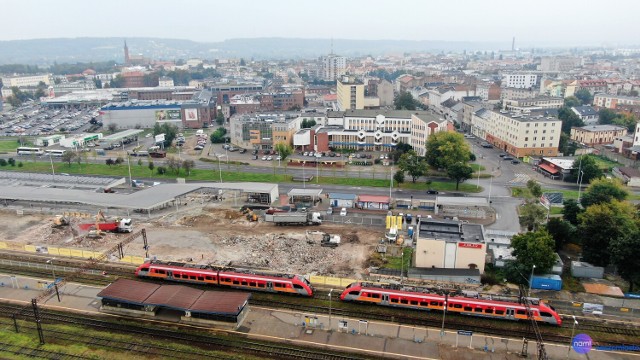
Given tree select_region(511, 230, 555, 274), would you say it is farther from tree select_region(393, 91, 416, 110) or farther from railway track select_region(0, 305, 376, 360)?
tree select_region(393, 91, 416, 110)

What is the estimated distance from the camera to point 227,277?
98.9 ft

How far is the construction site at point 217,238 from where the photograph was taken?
34781 millimetres

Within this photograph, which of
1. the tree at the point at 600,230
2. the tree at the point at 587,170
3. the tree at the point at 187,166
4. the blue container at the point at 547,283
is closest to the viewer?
the blue container at the point at 547,283

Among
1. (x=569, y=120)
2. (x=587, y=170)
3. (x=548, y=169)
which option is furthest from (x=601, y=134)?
(x=587, y=170)

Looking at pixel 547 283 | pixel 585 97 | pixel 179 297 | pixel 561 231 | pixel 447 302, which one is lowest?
pixel 547 283

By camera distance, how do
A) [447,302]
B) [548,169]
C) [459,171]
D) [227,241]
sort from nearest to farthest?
[447,302] < [227,241] < [459,171] < [548,169]

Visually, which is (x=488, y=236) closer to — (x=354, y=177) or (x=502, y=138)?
(x=354, y=177)

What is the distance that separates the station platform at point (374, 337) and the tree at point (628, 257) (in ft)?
23.3

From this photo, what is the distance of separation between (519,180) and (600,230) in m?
24.7

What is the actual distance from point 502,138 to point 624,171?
1986 cm

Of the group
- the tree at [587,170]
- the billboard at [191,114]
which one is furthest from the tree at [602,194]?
the billboard at [191,114]

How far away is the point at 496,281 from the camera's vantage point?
31.5 metres

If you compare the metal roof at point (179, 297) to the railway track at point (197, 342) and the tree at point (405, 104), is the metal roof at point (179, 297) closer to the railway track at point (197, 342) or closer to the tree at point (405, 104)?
the railway track at point (197, 342)

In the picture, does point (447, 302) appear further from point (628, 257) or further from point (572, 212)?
point (572, 212)
